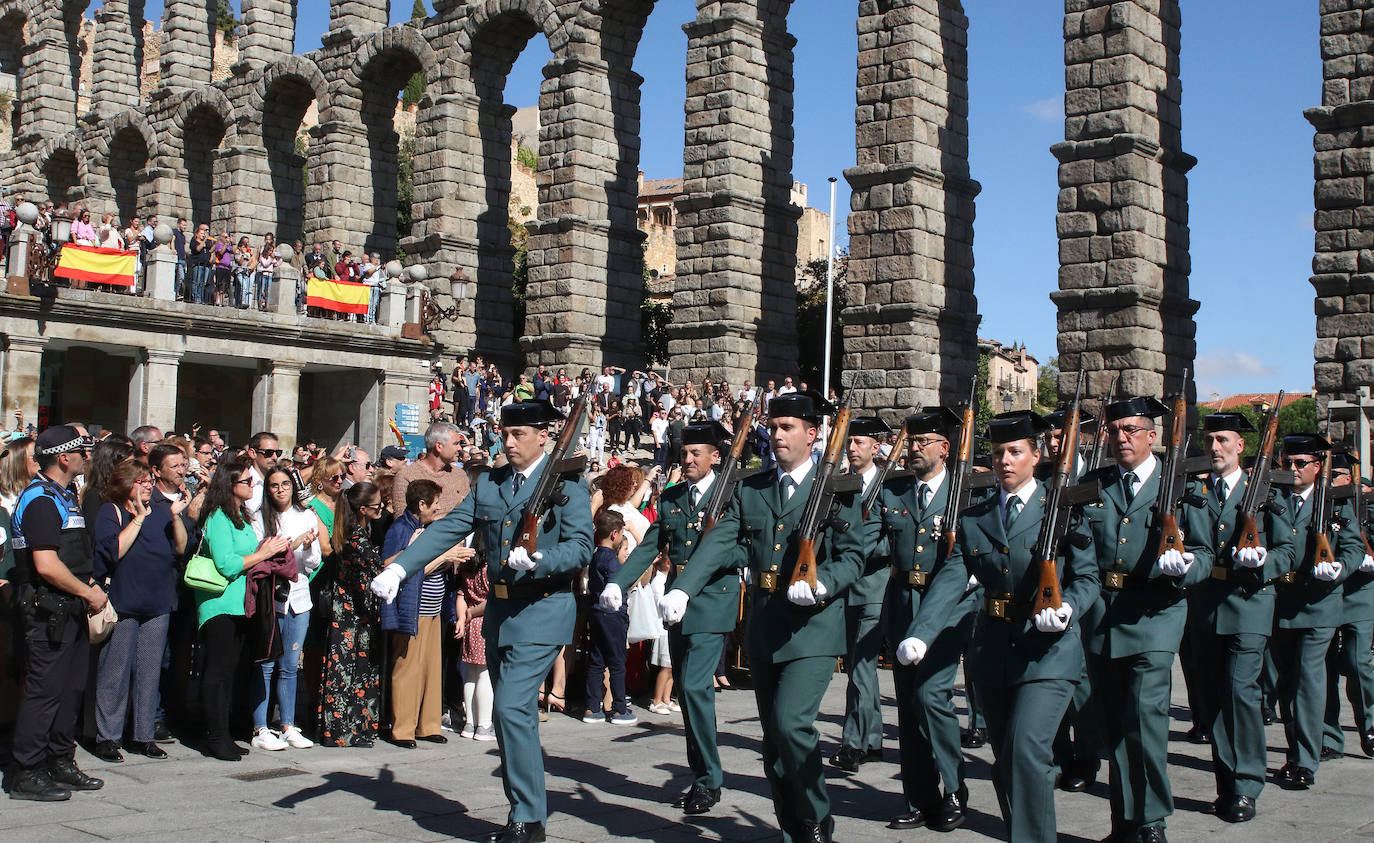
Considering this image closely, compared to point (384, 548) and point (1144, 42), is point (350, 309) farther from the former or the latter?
point (384, 548)

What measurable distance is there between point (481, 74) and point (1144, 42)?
50.0 feet

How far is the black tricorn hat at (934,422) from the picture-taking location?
7059 millimetres

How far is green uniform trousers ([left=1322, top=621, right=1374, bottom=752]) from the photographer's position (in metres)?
8.45

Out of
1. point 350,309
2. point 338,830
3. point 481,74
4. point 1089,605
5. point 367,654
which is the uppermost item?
point 481,74

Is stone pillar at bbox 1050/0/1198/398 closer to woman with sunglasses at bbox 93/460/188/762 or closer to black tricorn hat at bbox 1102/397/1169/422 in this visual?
black tricorn hat at bbox 1102/397/1169/422

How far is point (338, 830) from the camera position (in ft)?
20.3

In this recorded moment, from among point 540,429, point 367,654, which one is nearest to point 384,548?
point 367,654

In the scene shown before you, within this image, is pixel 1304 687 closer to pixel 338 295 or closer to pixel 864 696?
pixel 864 696

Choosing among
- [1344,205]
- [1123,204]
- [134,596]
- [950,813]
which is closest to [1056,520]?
[950,813]

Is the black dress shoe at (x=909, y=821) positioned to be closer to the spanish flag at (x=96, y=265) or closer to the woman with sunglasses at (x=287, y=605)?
the woman with sunglasses at (x=287, y=605)

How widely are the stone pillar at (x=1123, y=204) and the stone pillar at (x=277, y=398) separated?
490 inches

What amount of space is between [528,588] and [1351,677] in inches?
219

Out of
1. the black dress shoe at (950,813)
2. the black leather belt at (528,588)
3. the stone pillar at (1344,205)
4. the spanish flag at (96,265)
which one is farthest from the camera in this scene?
the spanish flag at (96,265)

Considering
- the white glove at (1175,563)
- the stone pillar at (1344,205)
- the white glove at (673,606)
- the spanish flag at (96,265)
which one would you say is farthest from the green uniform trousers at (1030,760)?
the spanish flag at (96,265)
